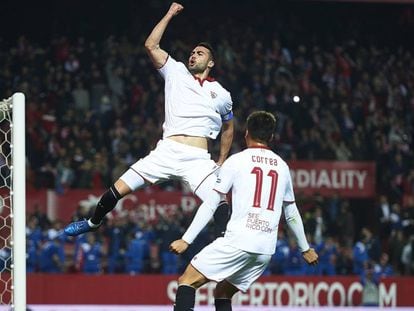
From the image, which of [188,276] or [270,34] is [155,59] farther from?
[270,34]

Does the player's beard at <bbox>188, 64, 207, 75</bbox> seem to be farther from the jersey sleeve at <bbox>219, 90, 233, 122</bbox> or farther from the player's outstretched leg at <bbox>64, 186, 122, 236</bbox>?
the player's outstretched leg at <bbox>64, 186, 122, 236</bbox>

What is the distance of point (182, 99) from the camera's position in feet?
30.9

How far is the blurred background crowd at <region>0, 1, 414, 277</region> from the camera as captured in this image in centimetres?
1809

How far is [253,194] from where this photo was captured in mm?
7703

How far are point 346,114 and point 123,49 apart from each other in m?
4.93

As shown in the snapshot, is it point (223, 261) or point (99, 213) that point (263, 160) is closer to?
point (223, 261)

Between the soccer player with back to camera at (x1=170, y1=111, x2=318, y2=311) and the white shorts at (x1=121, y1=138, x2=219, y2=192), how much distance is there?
1.52 m

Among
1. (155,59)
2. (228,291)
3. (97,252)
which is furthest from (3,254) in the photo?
(228,291)

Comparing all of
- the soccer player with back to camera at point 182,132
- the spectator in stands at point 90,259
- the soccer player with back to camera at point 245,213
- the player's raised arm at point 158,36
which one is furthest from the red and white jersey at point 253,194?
the spectator in stands at point 90,259

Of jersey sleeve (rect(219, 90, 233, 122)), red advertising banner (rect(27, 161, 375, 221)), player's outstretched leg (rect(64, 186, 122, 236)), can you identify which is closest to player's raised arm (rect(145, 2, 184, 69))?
jersey sleeve (rect(219, 90, 233, 122))

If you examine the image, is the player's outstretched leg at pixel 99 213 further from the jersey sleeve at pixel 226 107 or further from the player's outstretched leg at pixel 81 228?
the jersey sleeve at pixel 226 107

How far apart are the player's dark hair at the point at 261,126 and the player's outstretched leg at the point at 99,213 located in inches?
80.2

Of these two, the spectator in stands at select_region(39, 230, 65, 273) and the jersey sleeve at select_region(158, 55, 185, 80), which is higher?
the jersey sleeve at select_region(158, 55, 185, 80)

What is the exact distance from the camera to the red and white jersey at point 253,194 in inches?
303
